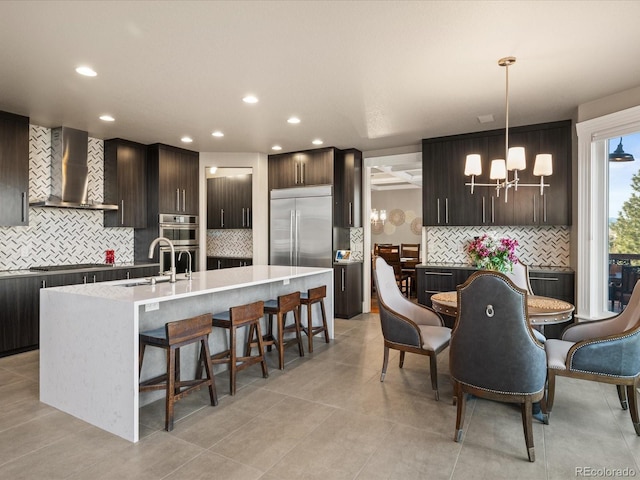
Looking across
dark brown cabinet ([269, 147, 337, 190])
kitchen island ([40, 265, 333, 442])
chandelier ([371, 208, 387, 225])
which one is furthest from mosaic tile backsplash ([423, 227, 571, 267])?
chandelier ([371, 208, 387, 225])

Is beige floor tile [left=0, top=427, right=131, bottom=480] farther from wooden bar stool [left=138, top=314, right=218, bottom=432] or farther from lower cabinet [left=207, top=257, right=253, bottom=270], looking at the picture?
lower cabinet [left=207, top=257, right=253, bottom=270]

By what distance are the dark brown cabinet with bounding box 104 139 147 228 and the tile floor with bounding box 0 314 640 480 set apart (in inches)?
106

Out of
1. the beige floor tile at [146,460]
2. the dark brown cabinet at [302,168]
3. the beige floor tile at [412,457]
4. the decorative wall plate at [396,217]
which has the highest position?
the dark brown cabinet at [302,168]

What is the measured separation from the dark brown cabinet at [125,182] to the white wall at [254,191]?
94cm

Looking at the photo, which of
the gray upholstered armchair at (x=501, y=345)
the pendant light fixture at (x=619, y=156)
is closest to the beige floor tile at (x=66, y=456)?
the gray upholstered armchair at (x=501, y=345)

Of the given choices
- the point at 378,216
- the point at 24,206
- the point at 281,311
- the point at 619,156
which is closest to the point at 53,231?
the point at 24,206

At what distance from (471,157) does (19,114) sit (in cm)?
482

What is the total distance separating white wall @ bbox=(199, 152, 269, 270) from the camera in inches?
251

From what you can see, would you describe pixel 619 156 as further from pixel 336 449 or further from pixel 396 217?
pixel 396 217

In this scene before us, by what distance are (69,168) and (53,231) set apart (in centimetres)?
87

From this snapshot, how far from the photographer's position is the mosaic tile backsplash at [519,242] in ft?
16.3

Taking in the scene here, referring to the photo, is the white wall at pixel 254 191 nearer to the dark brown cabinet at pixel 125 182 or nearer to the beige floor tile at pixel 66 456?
the dark brown cabinet at pixel 125 182

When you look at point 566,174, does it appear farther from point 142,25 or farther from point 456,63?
point 142,25

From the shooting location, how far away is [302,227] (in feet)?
20.1
